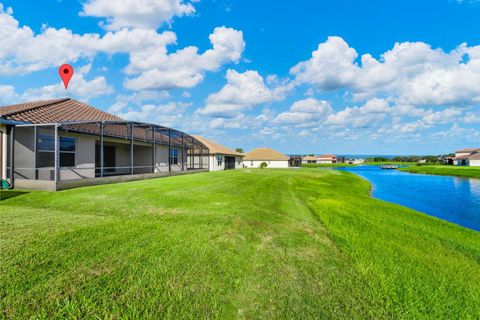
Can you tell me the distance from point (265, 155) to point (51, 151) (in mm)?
50659

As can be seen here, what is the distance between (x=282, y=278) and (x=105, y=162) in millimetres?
20040

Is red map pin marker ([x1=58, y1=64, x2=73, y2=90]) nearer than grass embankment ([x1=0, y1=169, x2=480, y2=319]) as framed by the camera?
No

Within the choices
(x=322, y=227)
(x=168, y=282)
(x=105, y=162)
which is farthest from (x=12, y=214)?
(x=105, y=162)

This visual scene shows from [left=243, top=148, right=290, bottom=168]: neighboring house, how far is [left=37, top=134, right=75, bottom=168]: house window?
45.3 meters

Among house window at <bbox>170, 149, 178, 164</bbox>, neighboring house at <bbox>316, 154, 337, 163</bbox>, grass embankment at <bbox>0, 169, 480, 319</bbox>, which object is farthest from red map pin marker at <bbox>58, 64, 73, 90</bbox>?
neighboring house at <bbox>316, 154, 337, 163</bbox>

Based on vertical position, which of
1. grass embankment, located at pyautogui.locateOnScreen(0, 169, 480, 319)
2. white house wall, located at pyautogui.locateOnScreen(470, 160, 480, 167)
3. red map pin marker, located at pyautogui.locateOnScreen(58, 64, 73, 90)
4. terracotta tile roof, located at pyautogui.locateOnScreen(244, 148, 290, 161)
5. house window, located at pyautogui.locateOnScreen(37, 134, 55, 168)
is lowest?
grass embankment, located at pyautogui.locateOnScreen(0, 169, 480, 319)

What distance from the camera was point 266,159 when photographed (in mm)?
60000

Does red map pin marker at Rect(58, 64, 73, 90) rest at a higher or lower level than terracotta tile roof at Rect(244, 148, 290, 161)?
higher

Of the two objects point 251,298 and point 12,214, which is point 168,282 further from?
point 12,214

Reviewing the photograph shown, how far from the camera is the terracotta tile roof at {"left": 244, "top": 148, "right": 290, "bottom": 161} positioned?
197ft

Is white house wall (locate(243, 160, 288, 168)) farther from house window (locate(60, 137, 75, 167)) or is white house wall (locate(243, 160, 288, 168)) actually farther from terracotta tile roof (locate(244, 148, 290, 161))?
house window (locate(60, 137, 75, 167))

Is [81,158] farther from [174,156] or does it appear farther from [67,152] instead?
[174,156]

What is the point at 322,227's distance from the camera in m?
7.57

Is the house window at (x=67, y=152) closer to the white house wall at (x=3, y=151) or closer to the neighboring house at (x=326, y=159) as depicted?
the white house wall at (x=3, y=151)
